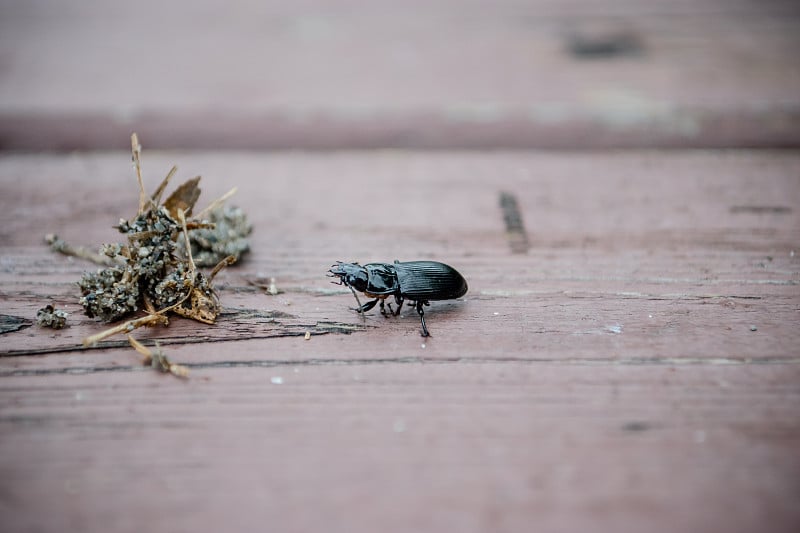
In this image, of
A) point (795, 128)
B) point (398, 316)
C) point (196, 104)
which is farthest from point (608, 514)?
point (196, 104)

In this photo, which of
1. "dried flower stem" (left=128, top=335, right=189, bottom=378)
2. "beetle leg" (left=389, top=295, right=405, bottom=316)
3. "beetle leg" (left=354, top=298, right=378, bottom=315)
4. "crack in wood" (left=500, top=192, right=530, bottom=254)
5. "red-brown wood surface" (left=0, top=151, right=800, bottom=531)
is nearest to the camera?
"red-brown wood surface" (left=0, top=151, right=800, bottom=531)

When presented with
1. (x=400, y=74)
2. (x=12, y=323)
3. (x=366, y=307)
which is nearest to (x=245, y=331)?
(x=366, y=307)

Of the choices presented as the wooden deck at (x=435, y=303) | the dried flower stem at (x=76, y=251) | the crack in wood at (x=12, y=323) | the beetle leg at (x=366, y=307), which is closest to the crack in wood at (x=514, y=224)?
the wooden deck at (x=435, y=303)

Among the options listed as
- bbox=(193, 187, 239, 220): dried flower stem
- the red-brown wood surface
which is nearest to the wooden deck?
the red-brown wood surface

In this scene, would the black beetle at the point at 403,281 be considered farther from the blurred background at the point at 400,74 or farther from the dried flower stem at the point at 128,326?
the blurred background at the point at 400,74

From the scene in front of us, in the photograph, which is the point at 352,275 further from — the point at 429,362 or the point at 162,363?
the point at 162,363

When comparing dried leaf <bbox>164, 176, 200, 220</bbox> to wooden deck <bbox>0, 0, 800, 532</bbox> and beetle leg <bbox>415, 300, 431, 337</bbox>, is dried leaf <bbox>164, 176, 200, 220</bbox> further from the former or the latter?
beetle leg <bbox>415, 300, 431, 337</bbox>

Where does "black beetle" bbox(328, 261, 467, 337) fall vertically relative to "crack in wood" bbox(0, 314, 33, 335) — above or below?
above
